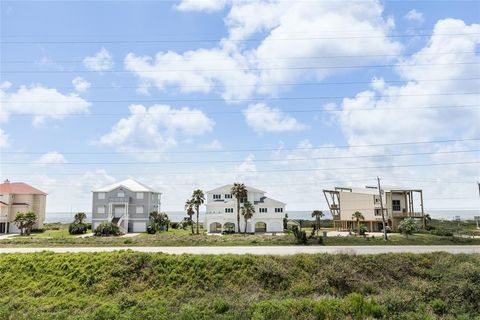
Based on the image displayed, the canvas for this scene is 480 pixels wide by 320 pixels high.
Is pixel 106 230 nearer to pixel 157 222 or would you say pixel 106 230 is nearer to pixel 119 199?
pixel 157 222

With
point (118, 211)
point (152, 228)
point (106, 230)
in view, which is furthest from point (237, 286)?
point (118, 211)

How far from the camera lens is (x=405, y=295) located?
20.4m

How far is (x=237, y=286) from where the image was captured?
73.4 ft

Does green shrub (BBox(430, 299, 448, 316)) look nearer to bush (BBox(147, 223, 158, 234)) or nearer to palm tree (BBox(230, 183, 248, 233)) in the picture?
palm tree (BBox(230, 183, 248, 233))

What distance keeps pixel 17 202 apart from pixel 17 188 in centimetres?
285

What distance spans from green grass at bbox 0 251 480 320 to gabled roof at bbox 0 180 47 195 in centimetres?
4234

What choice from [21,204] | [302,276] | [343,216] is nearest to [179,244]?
[302,276]

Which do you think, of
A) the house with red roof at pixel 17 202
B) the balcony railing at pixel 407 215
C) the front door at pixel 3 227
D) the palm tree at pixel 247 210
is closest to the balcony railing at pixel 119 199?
the house with red roof at pixel 17 202

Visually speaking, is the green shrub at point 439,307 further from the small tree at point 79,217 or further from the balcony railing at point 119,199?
the small tree at point 79,217

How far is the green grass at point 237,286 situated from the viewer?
19219 mm

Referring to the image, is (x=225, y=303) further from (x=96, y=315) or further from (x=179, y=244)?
(x=179, y=244)

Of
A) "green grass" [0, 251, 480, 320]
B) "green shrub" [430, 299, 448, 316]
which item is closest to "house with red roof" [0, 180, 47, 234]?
"green grass" [0, 251, 480, 320]

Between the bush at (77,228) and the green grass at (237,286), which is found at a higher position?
the bush at (77,228)

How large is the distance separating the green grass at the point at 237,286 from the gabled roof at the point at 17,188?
139 ft
